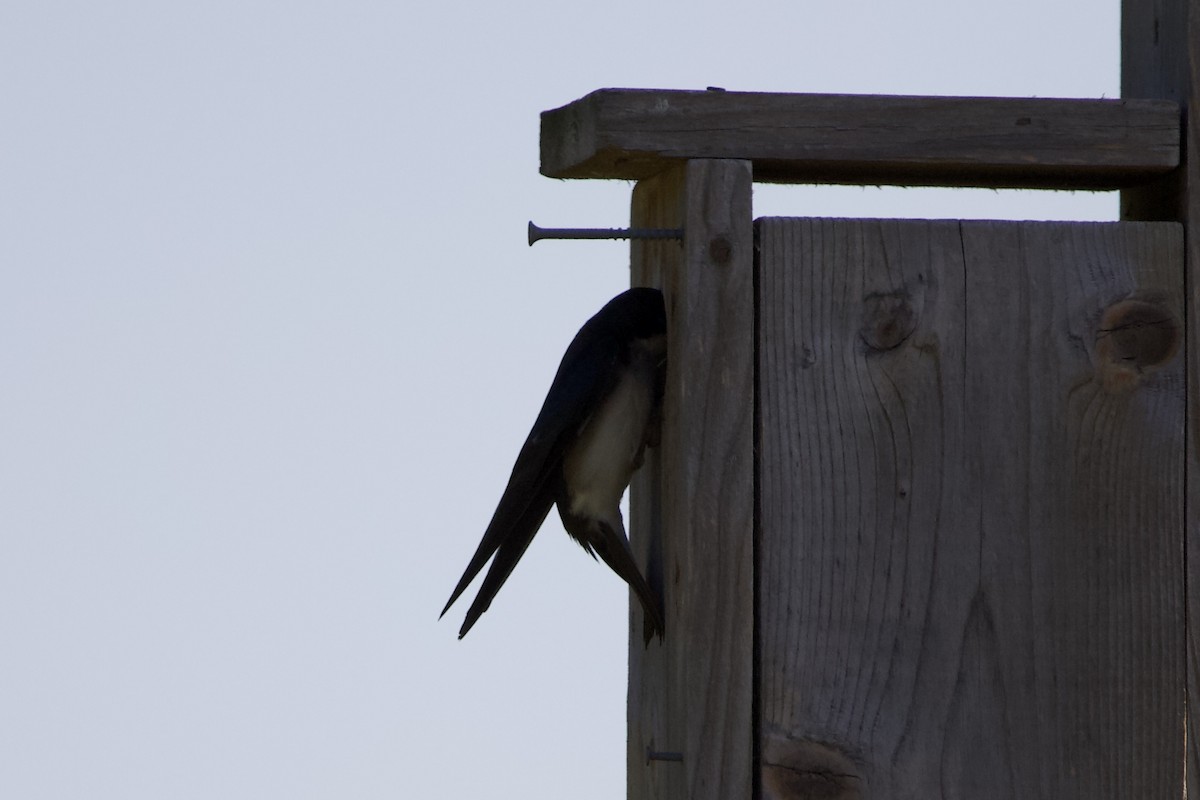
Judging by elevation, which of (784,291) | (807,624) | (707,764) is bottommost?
(707,764)

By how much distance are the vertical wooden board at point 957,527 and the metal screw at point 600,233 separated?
0.10 meters

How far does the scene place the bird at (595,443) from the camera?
7.74ft

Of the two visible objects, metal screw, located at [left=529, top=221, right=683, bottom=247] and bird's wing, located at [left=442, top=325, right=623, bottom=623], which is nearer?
metal screw, located at [left=529, top=221, right=683, bottom=247]

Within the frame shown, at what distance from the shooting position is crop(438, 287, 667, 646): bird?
2.36 m

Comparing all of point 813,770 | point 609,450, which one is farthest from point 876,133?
point 813,770

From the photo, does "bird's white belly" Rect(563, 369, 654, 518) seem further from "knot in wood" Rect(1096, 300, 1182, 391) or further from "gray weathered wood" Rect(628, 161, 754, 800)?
"knot in wood" Rect(1096, 300, 1182, 391)

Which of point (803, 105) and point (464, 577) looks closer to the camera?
point (803, 105)

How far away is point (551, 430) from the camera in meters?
2.36

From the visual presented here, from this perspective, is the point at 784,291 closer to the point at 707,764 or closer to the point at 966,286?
the point at 966,286

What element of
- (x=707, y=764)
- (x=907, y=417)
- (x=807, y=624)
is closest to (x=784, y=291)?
(x=907, y=417)

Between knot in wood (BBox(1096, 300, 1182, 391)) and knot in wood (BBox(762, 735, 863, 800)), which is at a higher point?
knot in wood (BBox(1096, 300, 1182, 391))

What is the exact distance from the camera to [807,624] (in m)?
2.13

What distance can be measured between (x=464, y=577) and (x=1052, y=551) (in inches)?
26.4

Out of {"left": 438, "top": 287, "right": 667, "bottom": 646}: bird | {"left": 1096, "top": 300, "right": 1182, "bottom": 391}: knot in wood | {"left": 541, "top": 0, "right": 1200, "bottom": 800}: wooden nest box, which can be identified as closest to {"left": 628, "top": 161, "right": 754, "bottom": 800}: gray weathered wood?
{"left": 541, "top": 0, "right": 1200, "bottom": 800}: wooden nest box
